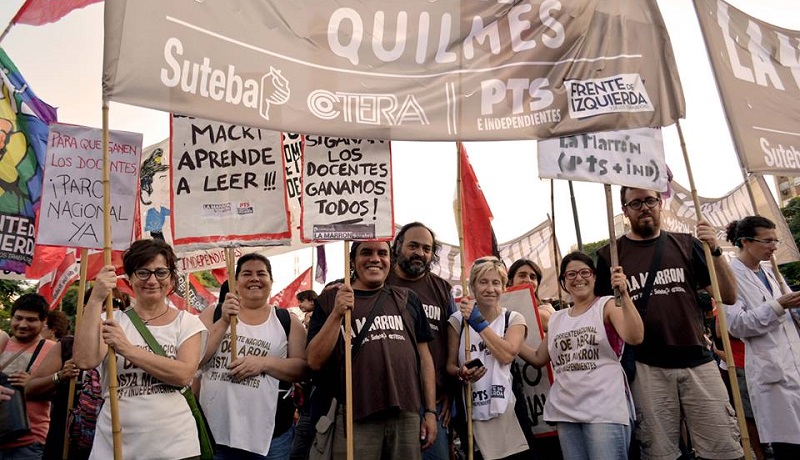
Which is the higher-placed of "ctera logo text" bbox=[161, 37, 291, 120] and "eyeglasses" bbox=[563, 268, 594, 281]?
"ctera logo text" bbox=[161, 37, 291, 120]

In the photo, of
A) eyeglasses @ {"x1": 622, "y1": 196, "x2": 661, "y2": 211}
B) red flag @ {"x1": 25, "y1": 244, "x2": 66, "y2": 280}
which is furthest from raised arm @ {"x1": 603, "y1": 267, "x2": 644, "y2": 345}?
red flag @ {"x1": 25, "y1": 244, "x2": 66, "y2": 280}

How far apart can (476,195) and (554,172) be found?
10.7 ft

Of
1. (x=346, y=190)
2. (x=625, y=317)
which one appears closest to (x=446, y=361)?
(x=625, y=317)

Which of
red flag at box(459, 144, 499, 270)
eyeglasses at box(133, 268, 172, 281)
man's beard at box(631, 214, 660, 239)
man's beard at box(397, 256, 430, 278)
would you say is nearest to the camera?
eyeglasses at box(133, 268, 172, 281)

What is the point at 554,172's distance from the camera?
16.2ft

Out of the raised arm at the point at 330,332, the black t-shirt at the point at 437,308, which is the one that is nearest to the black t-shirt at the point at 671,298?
the black t-shirt at the point at 437,308

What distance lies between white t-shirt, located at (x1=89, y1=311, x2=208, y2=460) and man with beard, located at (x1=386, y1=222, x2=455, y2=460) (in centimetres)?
192

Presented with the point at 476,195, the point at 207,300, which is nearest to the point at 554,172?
the point at 476,195

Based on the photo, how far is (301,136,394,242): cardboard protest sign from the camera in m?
4.75

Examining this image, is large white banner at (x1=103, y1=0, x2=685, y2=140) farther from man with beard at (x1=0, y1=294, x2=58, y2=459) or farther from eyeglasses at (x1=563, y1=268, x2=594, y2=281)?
man with beard at (x1=0, y1=294, x2=58, y2=459)

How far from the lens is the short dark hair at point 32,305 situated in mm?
5805

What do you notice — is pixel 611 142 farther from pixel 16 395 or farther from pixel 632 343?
pixel 16 395

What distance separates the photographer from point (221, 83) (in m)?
4.09

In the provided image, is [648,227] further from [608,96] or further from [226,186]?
[226,186]
